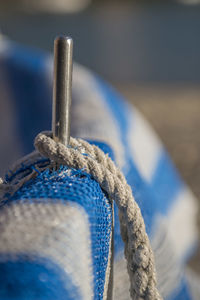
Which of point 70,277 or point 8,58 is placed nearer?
point 70,277

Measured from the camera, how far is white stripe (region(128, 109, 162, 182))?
93cm

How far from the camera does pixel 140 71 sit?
5070 mm

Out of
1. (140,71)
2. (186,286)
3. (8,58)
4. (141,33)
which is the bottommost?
(186,286)

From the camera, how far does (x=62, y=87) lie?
49 centimetres

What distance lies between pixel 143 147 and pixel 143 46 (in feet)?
17.1

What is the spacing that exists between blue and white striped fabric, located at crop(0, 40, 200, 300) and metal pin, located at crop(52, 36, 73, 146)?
0.04 m

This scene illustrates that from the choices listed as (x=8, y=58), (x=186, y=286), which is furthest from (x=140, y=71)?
(x=186, y=286)

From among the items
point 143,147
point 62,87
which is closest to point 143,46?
point 143,147

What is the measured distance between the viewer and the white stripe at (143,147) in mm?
933

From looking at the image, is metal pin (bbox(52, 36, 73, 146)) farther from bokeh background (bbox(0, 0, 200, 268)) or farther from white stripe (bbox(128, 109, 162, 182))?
bokeh background (bbox(0, 0, 200, 268))

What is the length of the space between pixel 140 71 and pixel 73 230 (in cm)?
474

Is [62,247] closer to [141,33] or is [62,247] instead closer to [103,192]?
[103,192]

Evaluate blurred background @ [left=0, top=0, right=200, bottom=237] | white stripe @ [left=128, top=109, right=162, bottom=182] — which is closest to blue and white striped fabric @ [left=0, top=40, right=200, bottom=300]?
white stripe @ [left=128, top=109, right=162, bottom=182]

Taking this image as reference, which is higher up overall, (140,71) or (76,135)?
(140,71)
